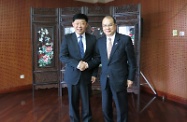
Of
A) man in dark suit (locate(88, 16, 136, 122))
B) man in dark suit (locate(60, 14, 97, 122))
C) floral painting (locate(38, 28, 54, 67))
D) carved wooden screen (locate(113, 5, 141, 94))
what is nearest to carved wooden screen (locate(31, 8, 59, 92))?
floral painting (locate(38, 28, 54, 67))

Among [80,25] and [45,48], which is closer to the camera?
[80,25]

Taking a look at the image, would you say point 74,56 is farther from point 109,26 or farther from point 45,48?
point 45,48

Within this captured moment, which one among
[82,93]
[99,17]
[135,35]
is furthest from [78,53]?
[99,17]

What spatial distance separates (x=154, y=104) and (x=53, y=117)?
1.91m

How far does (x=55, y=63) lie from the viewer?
450 cm

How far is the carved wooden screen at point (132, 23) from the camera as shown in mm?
3547

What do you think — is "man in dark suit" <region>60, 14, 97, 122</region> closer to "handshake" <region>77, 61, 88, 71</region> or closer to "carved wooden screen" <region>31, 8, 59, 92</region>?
"handshake" <region>77, 61, 88, 71</region>

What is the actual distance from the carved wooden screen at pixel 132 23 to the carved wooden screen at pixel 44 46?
4.68 feet

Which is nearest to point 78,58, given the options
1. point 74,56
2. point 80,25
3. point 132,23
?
point 74,56

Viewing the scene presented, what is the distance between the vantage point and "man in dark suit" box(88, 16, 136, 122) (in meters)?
2.17

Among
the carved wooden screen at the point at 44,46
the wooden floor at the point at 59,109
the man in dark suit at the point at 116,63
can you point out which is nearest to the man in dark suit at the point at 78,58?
the man in dark suit at the point at 116,63

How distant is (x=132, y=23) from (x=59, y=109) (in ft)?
6.74

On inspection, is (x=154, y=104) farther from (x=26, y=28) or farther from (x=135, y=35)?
(x=26, y=28)

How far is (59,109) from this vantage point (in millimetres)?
3484
